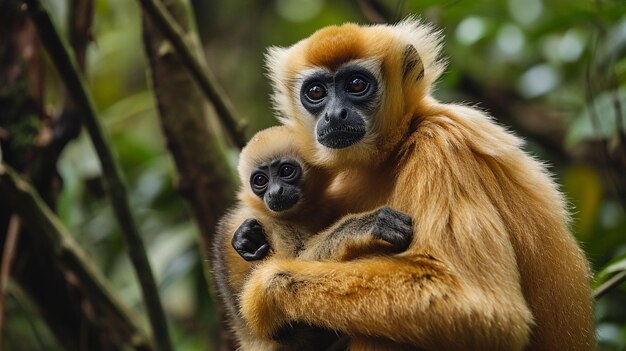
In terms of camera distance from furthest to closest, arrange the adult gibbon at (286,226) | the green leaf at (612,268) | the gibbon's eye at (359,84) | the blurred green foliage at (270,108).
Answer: the blurred green foliage at (270,108) < the gibbon's eye at (359,84) < the green leaf at (612,268) < the adult gibbon at (286,226)

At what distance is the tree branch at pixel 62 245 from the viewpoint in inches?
177

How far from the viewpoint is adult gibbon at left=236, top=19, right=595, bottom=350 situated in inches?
138

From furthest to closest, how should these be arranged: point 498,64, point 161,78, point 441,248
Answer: point 498,64 → point 161,78 → point 441,248

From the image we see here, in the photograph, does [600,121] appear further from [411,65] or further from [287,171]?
[287,171]

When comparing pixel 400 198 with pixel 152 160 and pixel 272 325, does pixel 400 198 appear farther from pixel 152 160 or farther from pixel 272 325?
pixel 152 160

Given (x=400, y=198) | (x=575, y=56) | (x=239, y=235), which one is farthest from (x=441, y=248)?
(x=575, y=56)

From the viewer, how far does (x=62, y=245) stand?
479cm

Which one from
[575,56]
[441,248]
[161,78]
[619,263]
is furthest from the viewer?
[575,56]

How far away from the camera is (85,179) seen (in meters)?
7.61

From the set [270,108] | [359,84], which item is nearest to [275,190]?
[359,84]

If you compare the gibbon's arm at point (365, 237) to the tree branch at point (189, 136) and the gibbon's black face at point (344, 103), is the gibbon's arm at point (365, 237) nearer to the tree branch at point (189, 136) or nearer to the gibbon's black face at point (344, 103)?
the gibbon's black face at point (344, 103)

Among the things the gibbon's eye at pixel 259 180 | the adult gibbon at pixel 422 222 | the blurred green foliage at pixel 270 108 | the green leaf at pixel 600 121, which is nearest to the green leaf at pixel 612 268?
the blurred green foliage at pixel 270 108

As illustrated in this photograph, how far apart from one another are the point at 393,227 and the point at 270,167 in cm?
138

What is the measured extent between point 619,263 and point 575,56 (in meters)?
4.06
